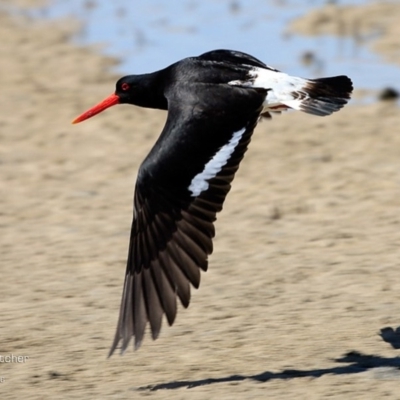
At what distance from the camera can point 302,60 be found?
35.9ft

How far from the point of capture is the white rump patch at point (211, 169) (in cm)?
536

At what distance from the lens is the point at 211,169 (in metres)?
5.41

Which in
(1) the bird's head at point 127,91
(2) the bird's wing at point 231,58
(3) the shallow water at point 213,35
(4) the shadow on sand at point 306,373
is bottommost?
(4) the shadow on sand at point 306,373

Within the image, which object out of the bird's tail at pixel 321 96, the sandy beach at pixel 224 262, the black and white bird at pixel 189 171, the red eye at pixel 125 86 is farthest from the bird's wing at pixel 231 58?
the sandy beach at pixel 224 262

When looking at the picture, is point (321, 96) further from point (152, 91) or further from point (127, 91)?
point (127, 91)

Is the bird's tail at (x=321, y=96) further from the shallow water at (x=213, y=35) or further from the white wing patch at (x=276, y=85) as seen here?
the shallow water at (x=213, y=35)

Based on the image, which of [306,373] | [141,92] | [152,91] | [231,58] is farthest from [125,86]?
[306,373]

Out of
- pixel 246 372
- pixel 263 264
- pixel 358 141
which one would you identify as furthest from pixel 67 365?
pixel 358 141

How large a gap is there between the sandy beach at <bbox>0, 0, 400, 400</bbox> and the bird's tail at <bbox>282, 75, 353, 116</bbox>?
0.86 m

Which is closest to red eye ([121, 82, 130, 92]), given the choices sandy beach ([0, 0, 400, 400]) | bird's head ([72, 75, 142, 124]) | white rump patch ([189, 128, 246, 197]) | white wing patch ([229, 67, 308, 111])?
bird's head ([72, 75, 142, 124])

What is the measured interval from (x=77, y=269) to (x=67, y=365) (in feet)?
4.58

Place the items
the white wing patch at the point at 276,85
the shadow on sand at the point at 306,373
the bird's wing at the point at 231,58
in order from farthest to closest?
the bird's wing at the point at 231,58, the white wing patch at the point at 276,85, the shadow on sand at the point at 306,373

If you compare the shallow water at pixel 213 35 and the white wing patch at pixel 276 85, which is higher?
the shallow water at pixel 213 35

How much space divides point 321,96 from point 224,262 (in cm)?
107
